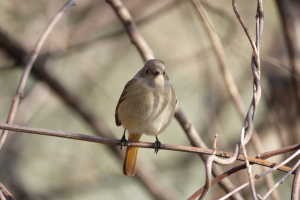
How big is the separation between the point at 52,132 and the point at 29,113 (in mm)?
2379

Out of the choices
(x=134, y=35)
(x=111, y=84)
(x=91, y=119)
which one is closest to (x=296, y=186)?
(x=134, y=35)

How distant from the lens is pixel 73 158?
4762 mm

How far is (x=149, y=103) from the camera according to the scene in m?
2.47

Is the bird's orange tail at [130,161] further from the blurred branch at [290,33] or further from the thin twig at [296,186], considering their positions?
the blurred branch at [290,33]

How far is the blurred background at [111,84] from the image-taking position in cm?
360

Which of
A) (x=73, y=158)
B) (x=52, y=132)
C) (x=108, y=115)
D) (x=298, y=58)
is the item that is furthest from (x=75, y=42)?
(x=52, y=132)

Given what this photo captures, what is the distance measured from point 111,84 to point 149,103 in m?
4.06

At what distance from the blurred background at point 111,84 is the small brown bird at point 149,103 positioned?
0.62 meters

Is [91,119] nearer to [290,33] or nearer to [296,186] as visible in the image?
[290,33]

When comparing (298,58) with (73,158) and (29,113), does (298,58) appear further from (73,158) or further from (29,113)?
(73,158)

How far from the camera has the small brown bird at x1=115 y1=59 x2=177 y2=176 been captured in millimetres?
2465

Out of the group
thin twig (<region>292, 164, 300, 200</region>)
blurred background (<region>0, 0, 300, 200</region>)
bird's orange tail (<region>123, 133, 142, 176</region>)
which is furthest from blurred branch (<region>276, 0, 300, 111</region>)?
thin twig (<region>292, 164, 300, 200</region>)

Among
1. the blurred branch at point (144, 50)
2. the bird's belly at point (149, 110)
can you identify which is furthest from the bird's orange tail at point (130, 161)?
the blurred branch at point (144, 50)

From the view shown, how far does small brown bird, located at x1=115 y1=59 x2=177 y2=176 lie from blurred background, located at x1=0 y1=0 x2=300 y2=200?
620 millimetres
